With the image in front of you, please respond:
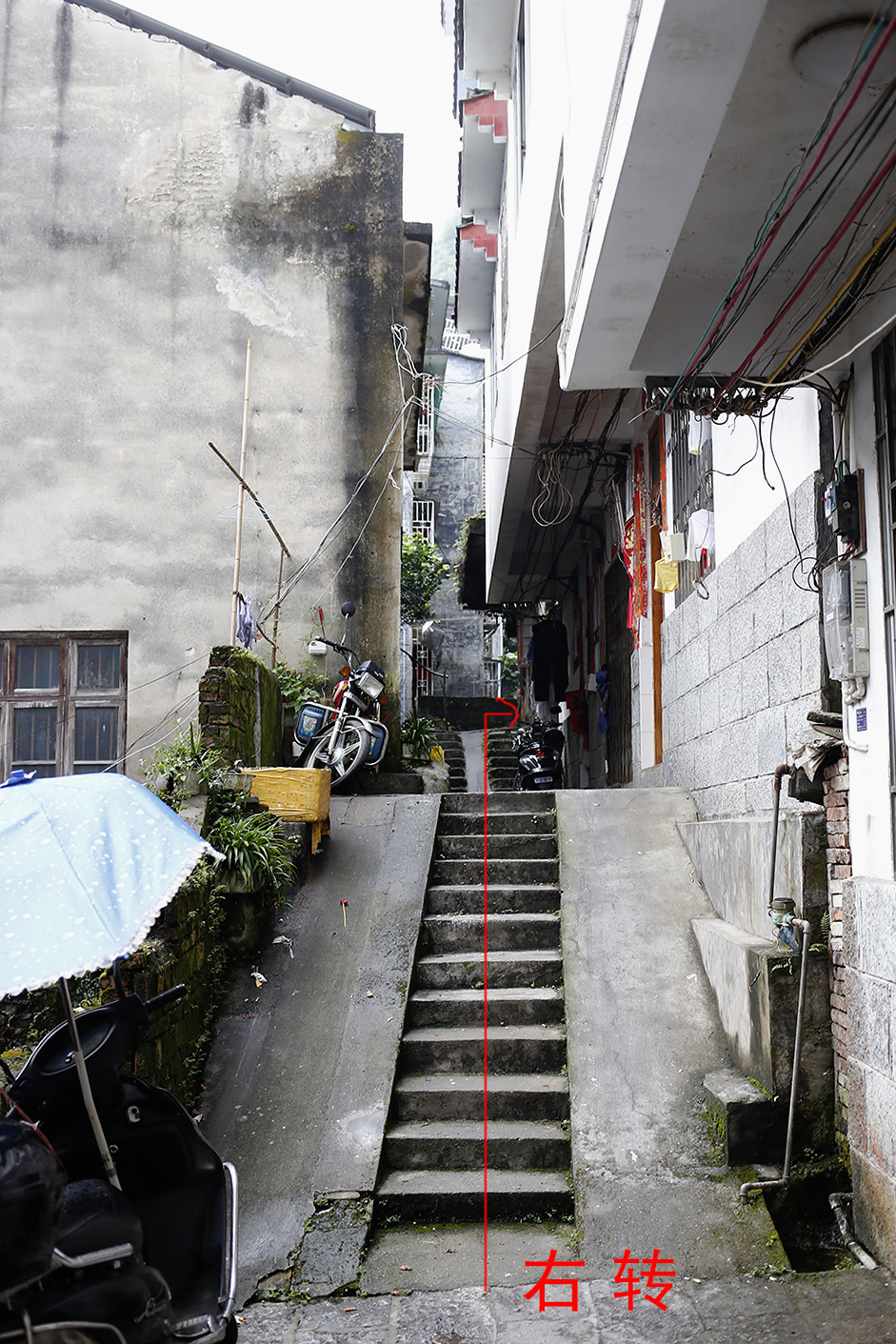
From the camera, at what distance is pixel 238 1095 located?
17.4ft

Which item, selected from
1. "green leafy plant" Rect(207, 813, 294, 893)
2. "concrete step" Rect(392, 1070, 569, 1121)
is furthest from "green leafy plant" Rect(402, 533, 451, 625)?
"concrete step" Rect(392, 1070, 569, 1121)

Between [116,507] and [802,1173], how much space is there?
30.0 ft

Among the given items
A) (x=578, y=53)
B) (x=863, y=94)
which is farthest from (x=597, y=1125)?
(x=578, y=53)

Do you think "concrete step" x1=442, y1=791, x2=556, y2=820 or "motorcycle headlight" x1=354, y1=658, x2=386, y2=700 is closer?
"concrete step" x1=442, y1=791, x2=556, y2=820

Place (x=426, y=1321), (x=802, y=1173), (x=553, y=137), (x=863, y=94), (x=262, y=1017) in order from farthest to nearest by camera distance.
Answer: (x=553, y=137)
(x=262, y=1017)
(x=802, y=1173)
(x=426, y=1321)
(x=863, y=94)

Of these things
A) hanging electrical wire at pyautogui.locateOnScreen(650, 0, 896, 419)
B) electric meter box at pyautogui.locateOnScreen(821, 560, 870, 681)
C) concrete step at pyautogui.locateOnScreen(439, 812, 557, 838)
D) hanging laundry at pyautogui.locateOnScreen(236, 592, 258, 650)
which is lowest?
concrete step at pyautogui.locateOnScreen(439, 812, 557, 838)

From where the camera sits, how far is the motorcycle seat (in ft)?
9.14

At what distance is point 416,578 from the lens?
26703mm

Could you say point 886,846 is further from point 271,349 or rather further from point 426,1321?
point 271,349

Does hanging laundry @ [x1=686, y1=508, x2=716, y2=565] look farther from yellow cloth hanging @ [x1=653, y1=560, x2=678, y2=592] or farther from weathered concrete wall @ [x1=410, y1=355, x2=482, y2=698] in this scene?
weathered concrete wall @ [x1=410, y1=355, x2=482, y2=698]

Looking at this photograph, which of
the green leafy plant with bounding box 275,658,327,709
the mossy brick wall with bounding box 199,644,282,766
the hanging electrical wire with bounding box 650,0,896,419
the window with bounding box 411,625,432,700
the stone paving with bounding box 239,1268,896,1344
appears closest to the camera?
the hanging electrical wire with bounding box 650,0,896,419

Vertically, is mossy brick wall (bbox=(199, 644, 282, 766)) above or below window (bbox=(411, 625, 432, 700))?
below

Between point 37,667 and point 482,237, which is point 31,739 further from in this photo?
point 482,237

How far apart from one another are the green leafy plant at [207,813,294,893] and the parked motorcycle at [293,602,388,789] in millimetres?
3037
